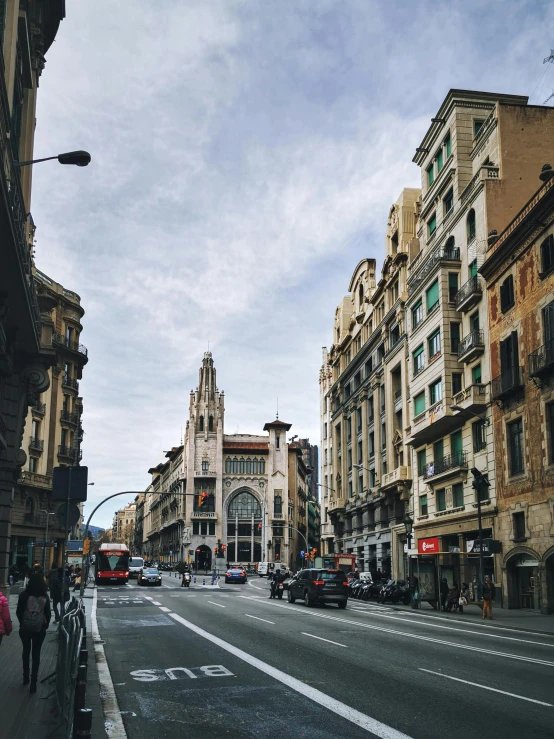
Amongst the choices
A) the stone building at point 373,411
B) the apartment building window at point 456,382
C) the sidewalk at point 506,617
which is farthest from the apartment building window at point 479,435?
the stone building at point 373,411

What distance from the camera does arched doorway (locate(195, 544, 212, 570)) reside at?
113 m

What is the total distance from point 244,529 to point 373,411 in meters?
61.5


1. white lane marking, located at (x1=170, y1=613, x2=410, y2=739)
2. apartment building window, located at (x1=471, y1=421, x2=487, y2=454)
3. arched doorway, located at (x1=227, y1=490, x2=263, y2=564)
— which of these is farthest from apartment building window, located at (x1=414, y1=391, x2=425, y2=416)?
arched doorway, located at (x1=227, y1=490, x2=263, y2=564)

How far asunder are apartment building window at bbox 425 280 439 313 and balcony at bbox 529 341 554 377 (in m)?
11.6

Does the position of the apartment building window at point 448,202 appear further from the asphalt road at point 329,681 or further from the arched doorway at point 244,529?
the arched doorway at point 244,529

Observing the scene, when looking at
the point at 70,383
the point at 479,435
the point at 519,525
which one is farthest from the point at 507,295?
the point at 70,383

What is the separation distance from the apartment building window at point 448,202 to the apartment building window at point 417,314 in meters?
5.39

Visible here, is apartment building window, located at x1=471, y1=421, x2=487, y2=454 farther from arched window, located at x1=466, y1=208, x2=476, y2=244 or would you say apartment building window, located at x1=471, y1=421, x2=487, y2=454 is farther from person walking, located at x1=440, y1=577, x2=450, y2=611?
arched window, located at x1=466, y1=208, x2=476, y2=244

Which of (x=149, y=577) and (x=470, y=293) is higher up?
(x=470, y=293)

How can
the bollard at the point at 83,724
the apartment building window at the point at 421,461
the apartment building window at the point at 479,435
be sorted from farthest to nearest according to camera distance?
1. the apartment building window at the point at 421,461
2. the apartment building window at the point at 479,435
3. the bollard at the point at 83,724

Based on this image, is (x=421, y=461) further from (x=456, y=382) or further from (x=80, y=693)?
(x=80, y=693)

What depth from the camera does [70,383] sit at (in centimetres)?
6369

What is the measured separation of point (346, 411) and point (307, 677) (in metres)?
57.6

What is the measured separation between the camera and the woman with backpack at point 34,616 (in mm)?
11070
